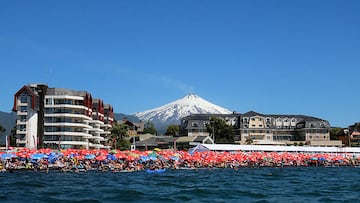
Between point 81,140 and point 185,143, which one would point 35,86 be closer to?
point 81,140

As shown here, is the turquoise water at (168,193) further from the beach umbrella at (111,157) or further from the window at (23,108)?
the window at (23,108)

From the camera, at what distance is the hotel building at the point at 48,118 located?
101 metres

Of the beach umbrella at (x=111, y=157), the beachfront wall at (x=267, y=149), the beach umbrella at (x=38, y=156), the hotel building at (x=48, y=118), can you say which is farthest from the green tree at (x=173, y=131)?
the beach umbrella at (x=38, y=156)

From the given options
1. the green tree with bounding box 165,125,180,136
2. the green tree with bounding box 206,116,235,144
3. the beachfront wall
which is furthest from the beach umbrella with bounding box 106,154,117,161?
the green tree with bounding box 165,125,180,136

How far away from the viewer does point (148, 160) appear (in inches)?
3073

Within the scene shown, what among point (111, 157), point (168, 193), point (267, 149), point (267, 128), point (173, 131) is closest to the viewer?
point (168, 193)

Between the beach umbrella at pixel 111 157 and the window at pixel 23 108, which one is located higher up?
the window at pixel 23 108

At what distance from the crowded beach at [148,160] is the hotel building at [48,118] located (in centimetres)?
2302

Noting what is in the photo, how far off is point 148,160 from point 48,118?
3508 centimetres

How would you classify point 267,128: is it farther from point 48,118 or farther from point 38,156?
point 38,156

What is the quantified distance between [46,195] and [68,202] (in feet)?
15.1

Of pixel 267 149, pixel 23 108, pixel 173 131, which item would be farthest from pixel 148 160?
pixel 173 131

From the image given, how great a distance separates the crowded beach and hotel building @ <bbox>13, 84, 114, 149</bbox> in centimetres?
2302

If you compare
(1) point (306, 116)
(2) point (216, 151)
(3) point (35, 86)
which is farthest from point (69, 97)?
(1) point (306, 116)
